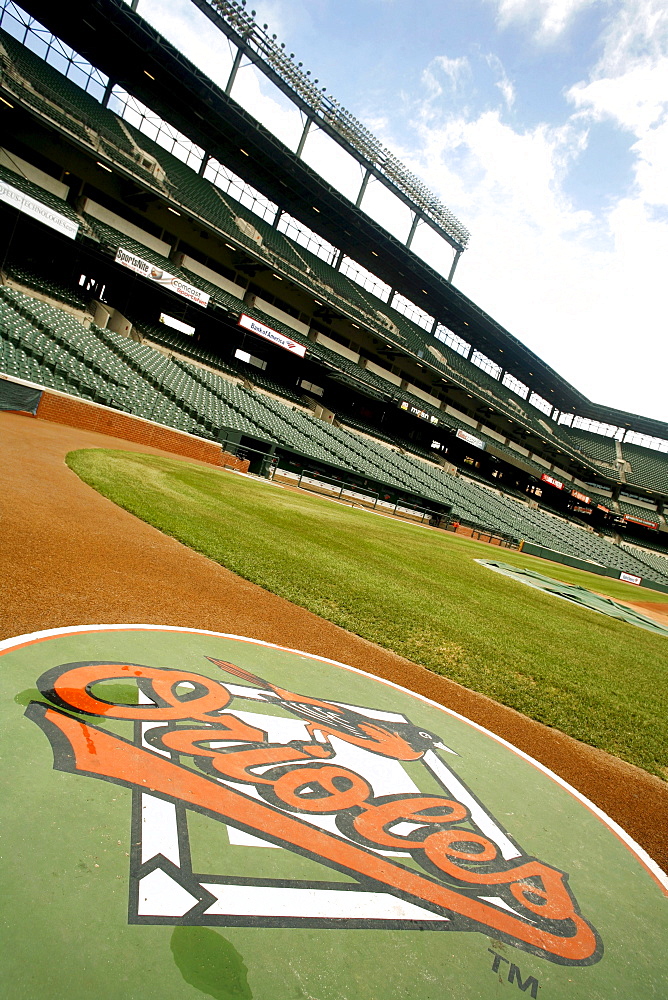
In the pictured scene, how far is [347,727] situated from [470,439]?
48.8 meters

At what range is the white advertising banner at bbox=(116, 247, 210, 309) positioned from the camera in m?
29.0

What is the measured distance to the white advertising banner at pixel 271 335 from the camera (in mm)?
35219

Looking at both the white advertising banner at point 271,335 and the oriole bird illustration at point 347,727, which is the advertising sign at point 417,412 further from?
the oriole bird illustration at point 347,727

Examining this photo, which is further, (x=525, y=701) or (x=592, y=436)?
(x=592, y=436)

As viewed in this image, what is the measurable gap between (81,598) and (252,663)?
5.52 feet

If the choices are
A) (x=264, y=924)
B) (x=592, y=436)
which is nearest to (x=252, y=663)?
(x=264, y=924)

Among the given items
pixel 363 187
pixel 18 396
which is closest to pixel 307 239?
pixel 363 187

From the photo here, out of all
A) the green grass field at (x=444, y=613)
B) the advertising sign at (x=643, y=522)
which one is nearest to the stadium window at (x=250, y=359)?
the green grass field at (x=444, y=613)

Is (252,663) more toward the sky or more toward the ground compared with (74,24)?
more toward the ground

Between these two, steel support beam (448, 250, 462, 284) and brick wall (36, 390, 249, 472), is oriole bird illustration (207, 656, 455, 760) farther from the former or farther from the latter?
steel support beam (448, 250, 462, 284)

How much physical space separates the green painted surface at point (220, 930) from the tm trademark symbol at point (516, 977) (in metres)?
0.01

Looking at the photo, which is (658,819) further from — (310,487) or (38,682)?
(310,487)

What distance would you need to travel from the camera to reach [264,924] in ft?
5.99

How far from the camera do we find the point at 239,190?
39.9 metres
